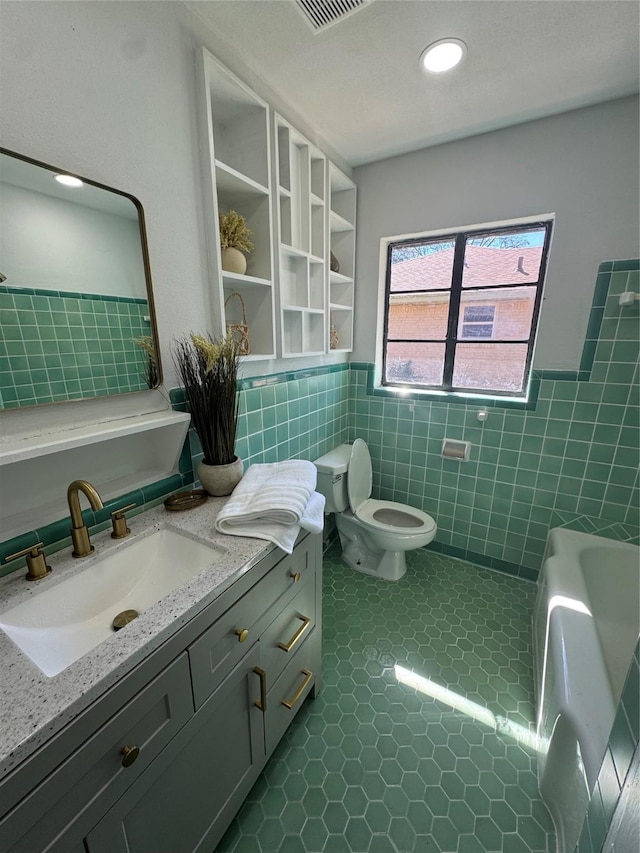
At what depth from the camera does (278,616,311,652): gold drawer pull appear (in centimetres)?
111

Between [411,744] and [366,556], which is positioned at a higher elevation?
[366,556]

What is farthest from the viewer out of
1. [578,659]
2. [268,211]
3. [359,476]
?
[359,476]

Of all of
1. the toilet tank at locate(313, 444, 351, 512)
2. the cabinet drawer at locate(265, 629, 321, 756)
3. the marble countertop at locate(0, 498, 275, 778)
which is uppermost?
the marble countertop at locate(0, 498, 275, 778)

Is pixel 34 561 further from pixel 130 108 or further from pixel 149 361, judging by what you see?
pixel 130 108

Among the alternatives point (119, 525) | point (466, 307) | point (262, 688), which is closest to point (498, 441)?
point (466, 307)

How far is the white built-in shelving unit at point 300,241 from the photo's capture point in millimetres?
1543

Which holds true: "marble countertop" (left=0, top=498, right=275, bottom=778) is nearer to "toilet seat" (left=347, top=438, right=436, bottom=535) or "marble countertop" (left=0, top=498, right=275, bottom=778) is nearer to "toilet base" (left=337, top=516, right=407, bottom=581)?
"toilet seat" (left=347, top=438, right=436, bottom=535)

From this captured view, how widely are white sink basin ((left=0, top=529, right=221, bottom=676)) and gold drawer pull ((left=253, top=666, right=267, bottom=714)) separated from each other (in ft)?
1.11

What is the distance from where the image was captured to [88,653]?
65cm

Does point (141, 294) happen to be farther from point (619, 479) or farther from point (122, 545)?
point (619, 479)

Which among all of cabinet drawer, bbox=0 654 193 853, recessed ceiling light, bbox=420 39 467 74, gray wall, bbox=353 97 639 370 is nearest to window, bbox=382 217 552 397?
gray wall, bbox=353 97 639 370

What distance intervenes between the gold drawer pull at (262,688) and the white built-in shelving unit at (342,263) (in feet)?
5.36

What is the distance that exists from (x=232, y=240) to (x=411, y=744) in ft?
6.87

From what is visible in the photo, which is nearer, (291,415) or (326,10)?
(326,10)
